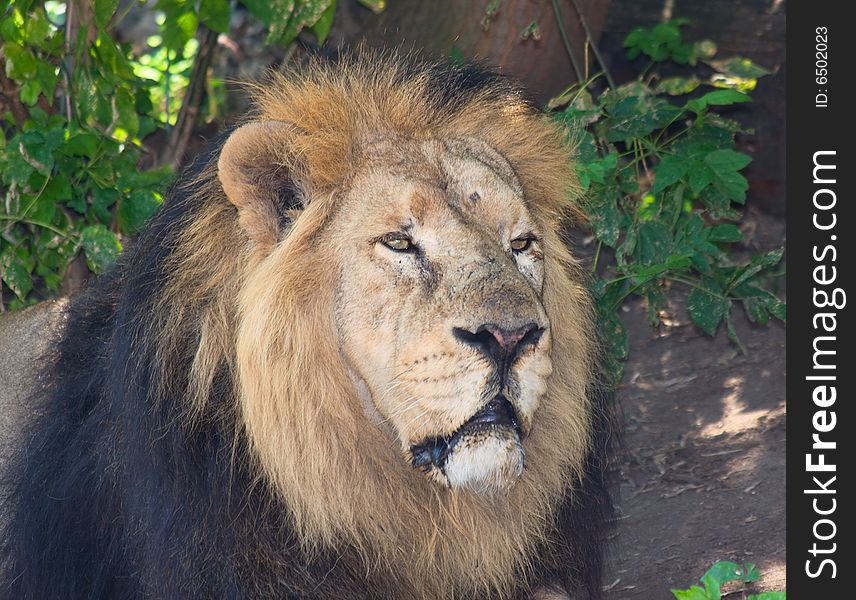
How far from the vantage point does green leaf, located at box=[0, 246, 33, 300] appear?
4.72m

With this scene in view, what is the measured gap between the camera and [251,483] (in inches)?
114

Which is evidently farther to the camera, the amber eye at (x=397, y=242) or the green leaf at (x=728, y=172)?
the green leaf at (x=728, y=172)

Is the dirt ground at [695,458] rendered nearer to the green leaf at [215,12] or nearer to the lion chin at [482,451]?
the lion chin at [482,451]

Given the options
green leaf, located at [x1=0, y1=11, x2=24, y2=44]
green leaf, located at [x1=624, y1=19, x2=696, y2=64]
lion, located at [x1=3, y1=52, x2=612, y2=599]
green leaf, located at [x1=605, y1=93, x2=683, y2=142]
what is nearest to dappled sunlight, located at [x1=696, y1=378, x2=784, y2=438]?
green leaf, located at [x1=605, y1=93, x2=683, y2=142]

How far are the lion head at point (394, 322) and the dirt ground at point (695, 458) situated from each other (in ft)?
3.59

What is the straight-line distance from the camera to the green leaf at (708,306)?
4551mm

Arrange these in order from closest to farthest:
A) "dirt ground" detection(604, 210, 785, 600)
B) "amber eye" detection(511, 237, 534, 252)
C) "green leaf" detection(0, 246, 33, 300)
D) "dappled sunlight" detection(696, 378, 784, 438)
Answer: "amber eye" detection(511, 237, 534, 252)
"dirt ground" detection(604, 210, 785, 600)
"green leaf" detection(0, 246, 33, 300)
"dappled sunlight" detection(696, 378, 784, 438)

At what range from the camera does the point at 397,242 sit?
110 inches

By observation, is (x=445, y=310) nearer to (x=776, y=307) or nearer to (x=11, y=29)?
(x=776, y=307)

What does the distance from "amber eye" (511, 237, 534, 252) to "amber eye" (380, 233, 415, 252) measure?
28 centimetres

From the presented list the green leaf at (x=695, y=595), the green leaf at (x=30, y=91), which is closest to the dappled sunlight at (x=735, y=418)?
the green leaf at (x=695, y=595)

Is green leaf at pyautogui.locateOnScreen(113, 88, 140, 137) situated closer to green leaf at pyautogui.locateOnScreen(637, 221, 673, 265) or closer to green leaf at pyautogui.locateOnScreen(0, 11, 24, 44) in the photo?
green leaf at pyautogui.locateOnScreen(0, 11, 24, 44)

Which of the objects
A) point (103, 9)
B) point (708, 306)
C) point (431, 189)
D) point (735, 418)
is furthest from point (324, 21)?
point (735, 418)

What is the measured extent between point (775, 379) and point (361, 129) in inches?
113
